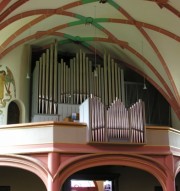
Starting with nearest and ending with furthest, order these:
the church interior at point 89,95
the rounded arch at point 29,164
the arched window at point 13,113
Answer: the rounded arch at point 29,164, the church interior at point 89,95, the arched window at point 13,113

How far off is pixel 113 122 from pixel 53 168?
186 cm

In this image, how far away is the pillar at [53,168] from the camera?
8.59m

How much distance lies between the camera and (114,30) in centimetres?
1397

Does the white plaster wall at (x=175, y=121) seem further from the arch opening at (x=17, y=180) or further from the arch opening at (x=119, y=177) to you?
the arch opening at (x=17, y=180)

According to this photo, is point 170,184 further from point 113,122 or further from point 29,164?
point 29,164

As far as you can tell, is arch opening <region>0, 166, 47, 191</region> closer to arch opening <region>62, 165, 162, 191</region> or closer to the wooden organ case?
arch opening <region>62, 165, 162, 191</region>

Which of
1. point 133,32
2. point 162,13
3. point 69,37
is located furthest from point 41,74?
point 162,13

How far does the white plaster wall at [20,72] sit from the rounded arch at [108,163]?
16.0ft

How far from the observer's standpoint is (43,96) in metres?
13.2

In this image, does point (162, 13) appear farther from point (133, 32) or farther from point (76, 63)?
point (76, 63)

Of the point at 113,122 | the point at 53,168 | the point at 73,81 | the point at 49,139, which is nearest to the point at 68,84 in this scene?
the point at 73,81

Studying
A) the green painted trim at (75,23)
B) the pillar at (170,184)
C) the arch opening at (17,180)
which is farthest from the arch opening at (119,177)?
the green painted trim at (75,23)

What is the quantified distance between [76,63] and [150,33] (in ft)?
9.87

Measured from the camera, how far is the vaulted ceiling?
38.7 feet
